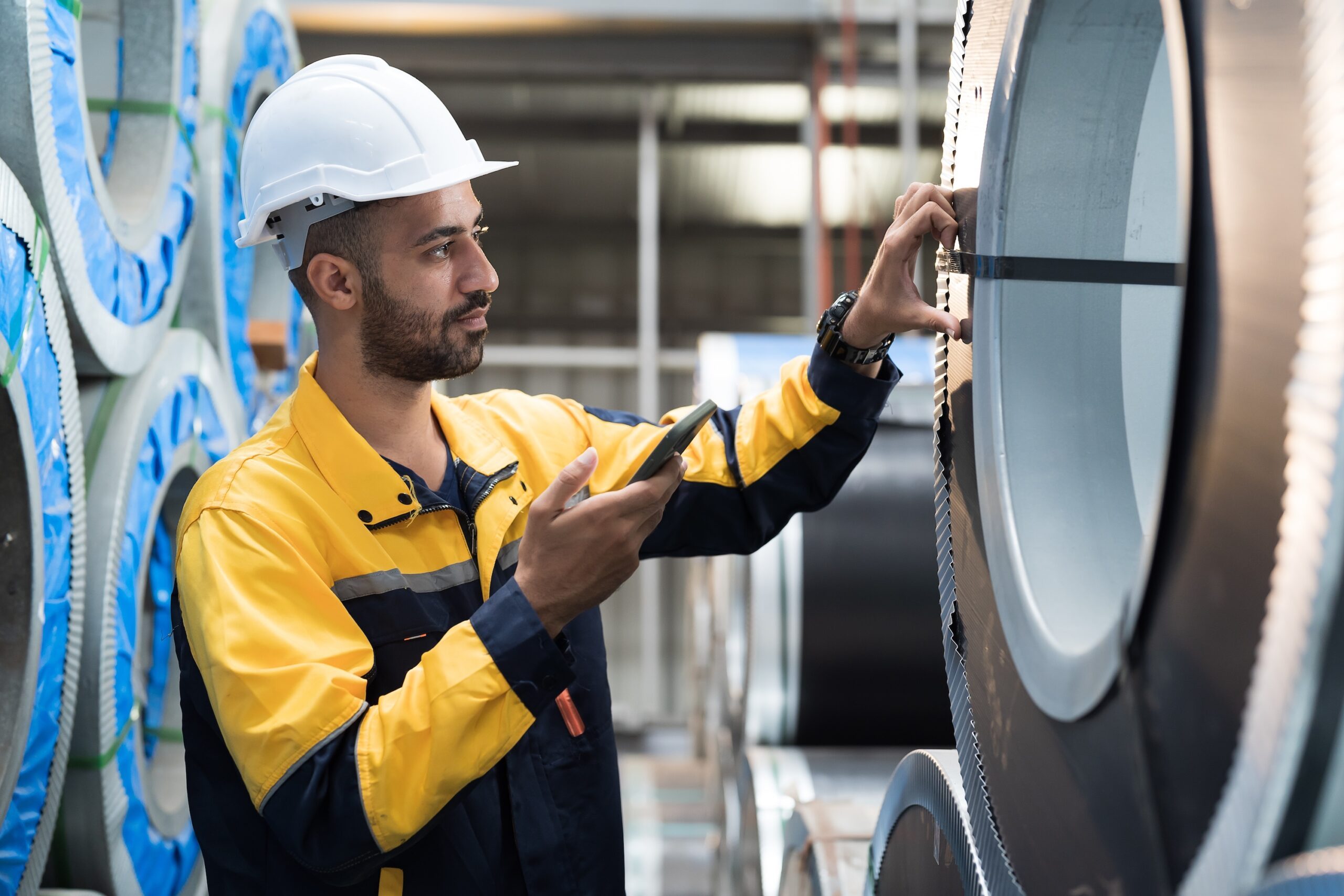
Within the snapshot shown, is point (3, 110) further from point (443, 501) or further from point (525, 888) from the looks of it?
point (525, 888)

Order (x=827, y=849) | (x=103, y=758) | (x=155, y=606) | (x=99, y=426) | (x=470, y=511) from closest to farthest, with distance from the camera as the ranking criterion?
(x=470, y=511), (x=827, y=849), (x=103, y=758), (x=99, y=426), (x=155, y=606)

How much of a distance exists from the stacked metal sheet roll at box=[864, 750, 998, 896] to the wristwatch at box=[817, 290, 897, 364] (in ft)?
1.58

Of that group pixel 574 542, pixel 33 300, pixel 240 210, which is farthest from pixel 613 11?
pixel 574 542

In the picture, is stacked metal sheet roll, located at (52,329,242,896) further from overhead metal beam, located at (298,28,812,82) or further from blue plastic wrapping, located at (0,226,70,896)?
overhead metal beam, located at (298,28,812,82)

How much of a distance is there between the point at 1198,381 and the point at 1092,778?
0.28 meters

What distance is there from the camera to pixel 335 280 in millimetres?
1456

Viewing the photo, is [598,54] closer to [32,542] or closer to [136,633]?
[136,633]

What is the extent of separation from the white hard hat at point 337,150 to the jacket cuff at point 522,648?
1.79 feet

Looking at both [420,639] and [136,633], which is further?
[136,633]

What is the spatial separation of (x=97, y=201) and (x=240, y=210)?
841 mm

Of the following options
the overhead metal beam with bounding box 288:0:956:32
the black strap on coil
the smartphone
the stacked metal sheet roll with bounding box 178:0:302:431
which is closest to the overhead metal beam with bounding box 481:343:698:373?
the overhead metal beam with bounding box 288:0:956:32

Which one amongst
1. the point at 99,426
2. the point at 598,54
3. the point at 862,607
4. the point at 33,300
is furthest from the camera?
the point at 598,54

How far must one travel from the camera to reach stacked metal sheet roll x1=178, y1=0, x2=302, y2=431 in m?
2.49

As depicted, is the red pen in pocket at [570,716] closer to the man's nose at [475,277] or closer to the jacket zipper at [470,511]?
the jacket zipper at [470,511]
